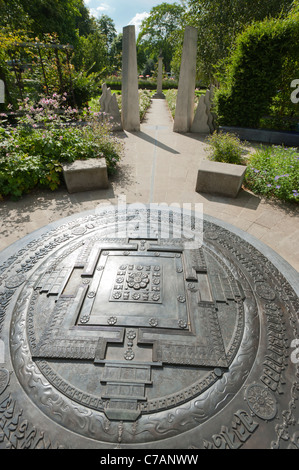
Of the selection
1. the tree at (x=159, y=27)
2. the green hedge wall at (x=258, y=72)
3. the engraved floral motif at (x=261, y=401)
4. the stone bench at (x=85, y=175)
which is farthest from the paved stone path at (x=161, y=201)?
the tree at (x=159, y=27)

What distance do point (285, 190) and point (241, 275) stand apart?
288 centimetres

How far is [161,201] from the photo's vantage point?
4719mm

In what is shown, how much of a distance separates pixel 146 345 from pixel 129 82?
32.9ft

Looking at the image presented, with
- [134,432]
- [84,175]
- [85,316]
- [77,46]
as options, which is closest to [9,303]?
[85,316]

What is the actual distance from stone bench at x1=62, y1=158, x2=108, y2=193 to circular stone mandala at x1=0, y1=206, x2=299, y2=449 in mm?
2047

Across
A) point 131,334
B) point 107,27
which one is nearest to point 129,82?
point 131,334

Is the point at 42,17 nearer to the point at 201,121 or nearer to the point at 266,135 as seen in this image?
the point at 201,121

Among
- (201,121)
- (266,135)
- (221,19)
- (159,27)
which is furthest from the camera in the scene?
(159,27)

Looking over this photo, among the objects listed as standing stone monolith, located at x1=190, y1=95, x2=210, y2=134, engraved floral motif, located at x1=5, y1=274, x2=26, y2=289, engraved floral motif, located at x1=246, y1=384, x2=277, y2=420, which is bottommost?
engraved floral motif, located at x1=246, y1=384, x2=277, y2=420

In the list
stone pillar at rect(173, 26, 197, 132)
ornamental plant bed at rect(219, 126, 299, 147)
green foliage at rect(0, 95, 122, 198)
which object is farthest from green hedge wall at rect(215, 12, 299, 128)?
green foliage at rect(0, 95, 122, 198)

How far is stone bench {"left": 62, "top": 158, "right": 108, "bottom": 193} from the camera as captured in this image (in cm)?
489

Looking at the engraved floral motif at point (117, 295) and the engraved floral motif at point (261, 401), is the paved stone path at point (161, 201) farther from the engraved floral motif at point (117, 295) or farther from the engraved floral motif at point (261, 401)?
the engraved floral motif at point (117, 295)

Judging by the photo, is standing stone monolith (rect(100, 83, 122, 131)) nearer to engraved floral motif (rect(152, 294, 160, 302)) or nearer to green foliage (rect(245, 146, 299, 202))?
green foliage (rect(245, 146, 299, 202))

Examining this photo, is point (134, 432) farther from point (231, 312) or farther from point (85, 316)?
point (231, 312)
